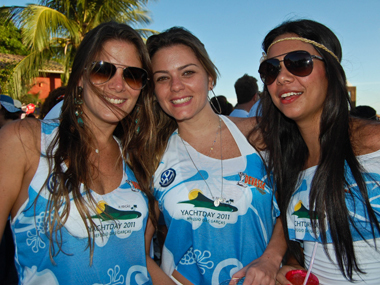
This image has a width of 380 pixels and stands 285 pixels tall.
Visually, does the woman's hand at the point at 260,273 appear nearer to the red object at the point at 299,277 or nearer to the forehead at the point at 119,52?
the red object at the point at 299,277

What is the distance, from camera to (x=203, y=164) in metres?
2.59

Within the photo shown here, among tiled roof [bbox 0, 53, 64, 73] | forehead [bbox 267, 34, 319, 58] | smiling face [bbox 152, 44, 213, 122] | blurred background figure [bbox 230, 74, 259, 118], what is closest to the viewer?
forehead [bbox 267, 34, 319, 58]

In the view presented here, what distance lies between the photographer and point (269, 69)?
235 centimetres

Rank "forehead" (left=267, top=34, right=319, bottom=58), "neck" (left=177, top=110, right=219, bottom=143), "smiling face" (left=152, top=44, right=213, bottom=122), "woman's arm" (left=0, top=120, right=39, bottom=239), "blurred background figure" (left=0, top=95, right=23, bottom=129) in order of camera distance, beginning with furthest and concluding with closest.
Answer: "blurred background figure" (left=0, top=95, right=23, bottom=129) → "neck" (left=177, top=110, right=219, bottom=143) → "smiling face" (left=152, top=44, right=213, bottom=122) → "forehead" (left=267, top=34, right=319, bottom=58) → "woman's arm" (left=0, top=120, right=39, bottom=239)

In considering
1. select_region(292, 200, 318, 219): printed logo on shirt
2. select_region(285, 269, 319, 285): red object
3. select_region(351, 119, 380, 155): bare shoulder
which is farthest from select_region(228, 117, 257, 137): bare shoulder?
select_region(285, 269, 319, 285): red object

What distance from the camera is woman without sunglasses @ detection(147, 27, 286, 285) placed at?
2287 millimetres

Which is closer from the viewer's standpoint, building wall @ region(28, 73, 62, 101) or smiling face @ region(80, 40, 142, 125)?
smiling face @ region(80, 40, 142, 125)

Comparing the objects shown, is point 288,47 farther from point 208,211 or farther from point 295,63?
point 208,211

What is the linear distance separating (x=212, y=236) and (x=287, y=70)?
4.55ft

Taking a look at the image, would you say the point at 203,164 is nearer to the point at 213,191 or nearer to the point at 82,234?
the point at 213,191

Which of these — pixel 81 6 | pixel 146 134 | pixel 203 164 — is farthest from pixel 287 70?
pixel 81 6

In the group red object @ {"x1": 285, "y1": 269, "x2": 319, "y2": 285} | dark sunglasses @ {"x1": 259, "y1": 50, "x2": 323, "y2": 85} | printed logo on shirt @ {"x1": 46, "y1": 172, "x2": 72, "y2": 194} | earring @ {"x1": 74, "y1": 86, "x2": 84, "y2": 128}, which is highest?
dark sunglasses @ {"x1": 259, "y1": 50, "x2": 323, "y2": 85}

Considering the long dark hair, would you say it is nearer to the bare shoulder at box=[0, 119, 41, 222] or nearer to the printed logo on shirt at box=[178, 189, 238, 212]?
the bare shoulder at box=[0, 119, 41, 222]

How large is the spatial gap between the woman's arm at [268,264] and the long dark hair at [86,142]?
3.03ft
